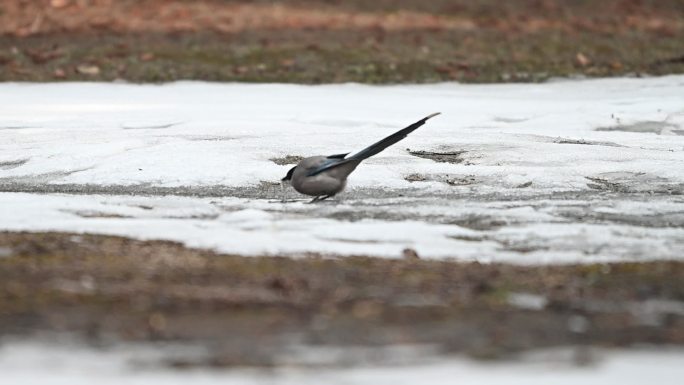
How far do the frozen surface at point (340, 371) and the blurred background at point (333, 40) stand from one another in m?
10.4

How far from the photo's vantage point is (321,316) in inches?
224

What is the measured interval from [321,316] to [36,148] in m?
5.82

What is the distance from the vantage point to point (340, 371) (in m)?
4.92

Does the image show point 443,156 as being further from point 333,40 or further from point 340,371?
point 333,40

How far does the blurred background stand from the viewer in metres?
16.0

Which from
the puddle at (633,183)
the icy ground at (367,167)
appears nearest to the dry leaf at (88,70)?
the icy ground at (367,167)

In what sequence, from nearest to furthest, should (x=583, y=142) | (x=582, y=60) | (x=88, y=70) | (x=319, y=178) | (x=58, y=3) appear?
(x=319, y=178) → (x=583, y=142) → (x=88, y=70) → (x=582, y=60) → (x=58, y=3)

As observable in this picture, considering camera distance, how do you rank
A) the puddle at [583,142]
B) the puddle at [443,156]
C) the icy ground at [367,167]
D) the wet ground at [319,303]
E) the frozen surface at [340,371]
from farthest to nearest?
the puddle at [583,142] < the puddle at [443,156] < the icy ground at [367,167] < the wet ground at [319,303] < the frozen surface at [340,371]

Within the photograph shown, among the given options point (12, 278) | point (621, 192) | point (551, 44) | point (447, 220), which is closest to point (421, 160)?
point (621, 192)

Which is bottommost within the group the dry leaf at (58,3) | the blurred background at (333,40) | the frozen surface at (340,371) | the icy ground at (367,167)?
the dry leaf at (58,3)

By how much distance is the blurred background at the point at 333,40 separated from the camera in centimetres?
1605

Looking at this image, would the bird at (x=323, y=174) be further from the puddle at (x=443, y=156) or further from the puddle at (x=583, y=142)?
the puddle at (x=583, y=142)

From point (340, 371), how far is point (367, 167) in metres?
5.33

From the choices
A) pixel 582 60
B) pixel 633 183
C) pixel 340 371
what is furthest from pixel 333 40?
pixel 340 371
